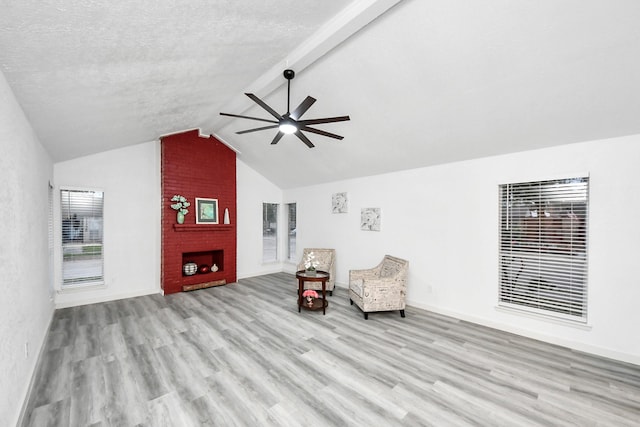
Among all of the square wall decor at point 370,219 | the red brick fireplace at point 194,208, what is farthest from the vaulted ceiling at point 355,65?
the square wall decor at point 370,219

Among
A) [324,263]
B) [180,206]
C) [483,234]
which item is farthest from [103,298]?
[483,234]

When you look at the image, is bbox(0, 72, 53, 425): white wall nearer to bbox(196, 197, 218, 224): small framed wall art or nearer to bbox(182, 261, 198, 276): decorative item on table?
bbox(182, 261, 198, 276): decorative item on table

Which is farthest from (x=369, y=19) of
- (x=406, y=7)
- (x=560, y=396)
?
(x=560, y=396)

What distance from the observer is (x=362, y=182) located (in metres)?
5.67

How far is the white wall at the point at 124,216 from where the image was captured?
4.68 meters

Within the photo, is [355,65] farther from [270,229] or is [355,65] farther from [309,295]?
[270,229]

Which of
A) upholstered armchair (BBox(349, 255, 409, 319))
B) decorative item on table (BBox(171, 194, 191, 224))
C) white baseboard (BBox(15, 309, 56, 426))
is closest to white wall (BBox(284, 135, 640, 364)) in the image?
upholstered armchair (BBox(349, 255, 409, 319))

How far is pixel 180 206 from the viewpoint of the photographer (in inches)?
219

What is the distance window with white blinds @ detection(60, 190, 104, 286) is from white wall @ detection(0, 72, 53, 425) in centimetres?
177

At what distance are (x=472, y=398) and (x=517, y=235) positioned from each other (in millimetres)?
2403

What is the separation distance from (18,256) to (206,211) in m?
3.85

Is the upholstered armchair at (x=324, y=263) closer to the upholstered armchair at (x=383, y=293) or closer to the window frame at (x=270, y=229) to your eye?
the upholstered armchair at (x=383, y=293)

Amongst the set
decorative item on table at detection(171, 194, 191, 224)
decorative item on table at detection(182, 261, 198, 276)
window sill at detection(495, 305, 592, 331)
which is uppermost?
decorative item on table at detection(171, 194, 191, 224)

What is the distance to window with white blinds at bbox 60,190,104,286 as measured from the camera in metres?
4.63
